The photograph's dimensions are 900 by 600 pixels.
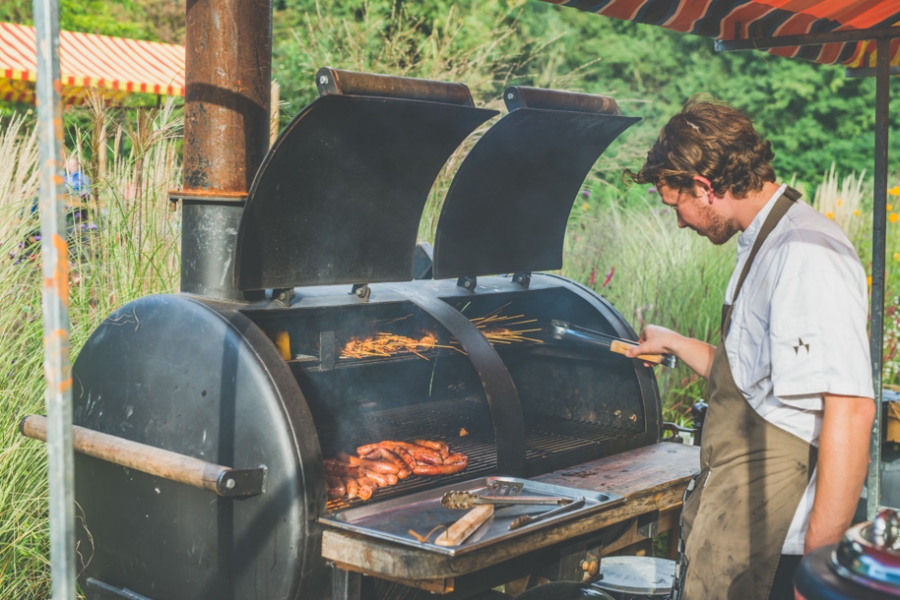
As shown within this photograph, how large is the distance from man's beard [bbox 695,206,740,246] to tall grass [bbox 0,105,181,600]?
94.4 inches

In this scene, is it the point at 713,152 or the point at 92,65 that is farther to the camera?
the point at 92,65

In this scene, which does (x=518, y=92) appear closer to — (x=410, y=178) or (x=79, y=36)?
(x=410, y=178)

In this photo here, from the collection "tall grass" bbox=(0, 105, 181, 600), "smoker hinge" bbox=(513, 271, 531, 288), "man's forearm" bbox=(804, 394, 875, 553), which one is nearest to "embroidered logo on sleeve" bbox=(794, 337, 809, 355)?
"man's forearm" bbox=(804, 394, 875, 553)

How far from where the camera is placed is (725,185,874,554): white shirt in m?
2.06

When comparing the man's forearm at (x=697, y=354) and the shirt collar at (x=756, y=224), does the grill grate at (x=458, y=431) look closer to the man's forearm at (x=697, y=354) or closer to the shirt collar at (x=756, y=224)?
the man's forearm at (x=697, y=354)

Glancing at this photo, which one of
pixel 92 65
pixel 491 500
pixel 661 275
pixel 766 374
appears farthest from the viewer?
pixel 92 65

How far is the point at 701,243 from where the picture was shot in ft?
21.9

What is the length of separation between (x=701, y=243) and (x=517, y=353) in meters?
3.32

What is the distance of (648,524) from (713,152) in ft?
5.01

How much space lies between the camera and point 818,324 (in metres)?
2.07

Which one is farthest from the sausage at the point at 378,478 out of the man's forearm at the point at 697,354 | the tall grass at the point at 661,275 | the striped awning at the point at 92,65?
the striped awning at the point at 92,65

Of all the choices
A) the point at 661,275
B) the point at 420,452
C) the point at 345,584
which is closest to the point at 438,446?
the point at 420,452

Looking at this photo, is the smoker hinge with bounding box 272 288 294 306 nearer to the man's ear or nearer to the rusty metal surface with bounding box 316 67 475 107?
the rusty metal surface with bounding box 316 67 475 107

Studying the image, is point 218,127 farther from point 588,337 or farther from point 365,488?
point 588,337
